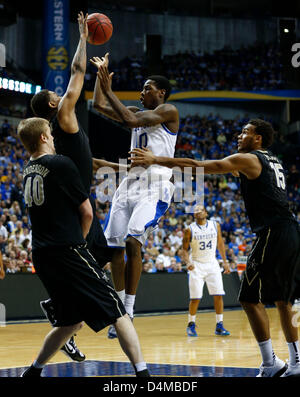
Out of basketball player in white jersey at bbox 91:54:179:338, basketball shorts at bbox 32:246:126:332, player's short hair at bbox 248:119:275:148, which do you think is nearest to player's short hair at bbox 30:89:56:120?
basketball player in white jersey at bbox 91:54:179:338

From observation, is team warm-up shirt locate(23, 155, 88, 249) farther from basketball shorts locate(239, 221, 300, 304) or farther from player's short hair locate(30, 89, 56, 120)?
basketball shorts locate(239, 221, 300, 304)

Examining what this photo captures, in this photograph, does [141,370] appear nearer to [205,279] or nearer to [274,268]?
[274,268]

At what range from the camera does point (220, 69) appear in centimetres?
2767

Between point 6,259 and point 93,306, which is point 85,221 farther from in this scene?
point 6,259

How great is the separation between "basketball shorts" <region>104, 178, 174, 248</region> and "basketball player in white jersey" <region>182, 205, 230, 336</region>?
185 inches

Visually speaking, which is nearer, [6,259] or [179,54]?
[6,259]

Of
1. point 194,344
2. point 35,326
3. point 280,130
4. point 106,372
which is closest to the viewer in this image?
point 106,372

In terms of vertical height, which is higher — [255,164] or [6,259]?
[255,164]

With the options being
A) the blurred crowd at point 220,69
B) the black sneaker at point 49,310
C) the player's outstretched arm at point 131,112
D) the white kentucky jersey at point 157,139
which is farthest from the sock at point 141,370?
the blurred crowd at point 220,69

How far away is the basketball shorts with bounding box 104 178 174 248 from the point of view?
21.3 ft

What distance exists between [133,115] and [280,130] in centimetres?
2515

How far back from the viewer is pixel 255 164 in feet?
18.1

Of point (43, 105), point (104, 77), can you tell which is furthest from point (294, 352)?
point (43, 105)

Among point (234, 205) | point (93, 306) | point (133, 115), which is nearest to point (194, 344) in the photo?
point (133, 115)
